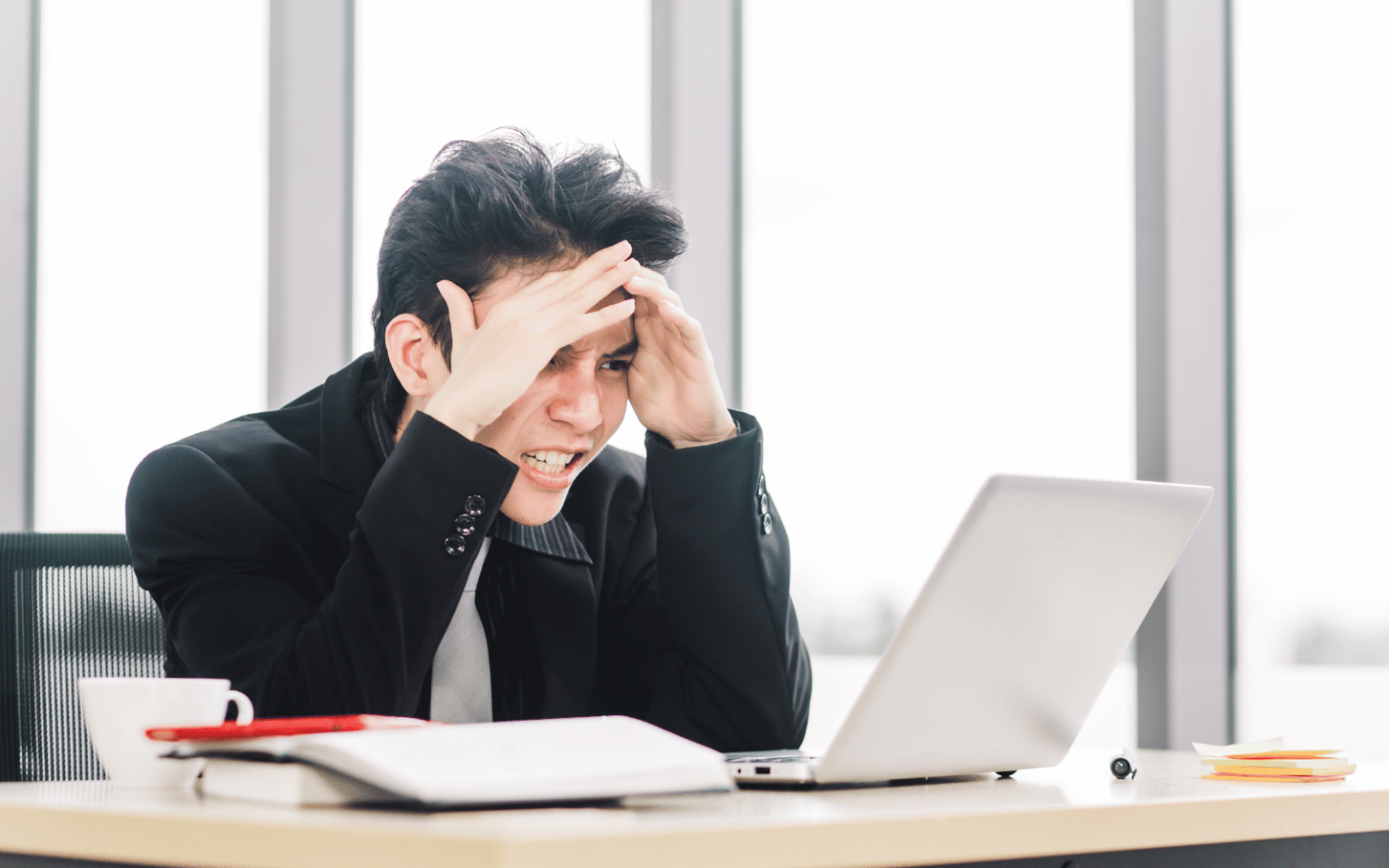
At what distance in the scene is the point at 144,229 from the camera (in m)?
2.32

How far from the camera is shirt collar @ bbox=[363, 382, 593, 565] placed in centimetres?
134

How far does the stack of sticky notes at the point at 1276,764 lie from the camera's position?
849 millimetres

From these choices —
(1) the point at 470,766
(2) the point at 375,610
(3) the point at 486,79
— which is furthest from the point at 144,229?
(1) the point at 470,766

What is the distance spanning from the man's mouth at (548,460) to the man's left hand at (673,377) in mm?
101

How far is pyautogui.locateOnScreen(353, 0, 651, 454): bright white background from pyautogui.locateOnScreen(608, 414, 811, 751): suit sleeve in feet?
3.74

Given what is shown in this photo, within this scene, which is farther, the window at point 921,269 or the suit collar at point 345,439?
the window at point 921,269

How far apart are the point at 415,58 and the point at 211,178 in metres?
0.48

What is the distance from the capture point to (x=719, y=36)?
92.8 inches

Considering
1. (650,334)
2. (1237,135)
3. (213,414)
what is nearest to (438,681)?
(650,334)

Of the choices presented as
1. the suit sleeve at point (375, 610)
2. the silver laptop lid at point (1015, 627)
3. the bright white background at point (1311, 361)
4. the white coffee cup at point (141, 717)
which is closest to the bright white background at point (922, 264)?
the bright white background at point (1311, 361)

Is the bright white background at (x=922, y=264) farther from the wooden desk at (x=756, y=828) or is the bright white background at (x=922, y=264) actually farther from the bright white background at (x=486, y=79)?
the wooden desk at (x=756, y=828)

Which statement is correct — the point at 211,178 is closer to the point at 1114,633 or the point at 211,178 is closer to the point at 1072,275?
the point at 1072,275

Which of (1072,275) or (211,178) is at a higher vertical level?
(211,178)

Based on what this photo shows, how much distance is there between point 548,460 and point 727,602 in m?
0.27
